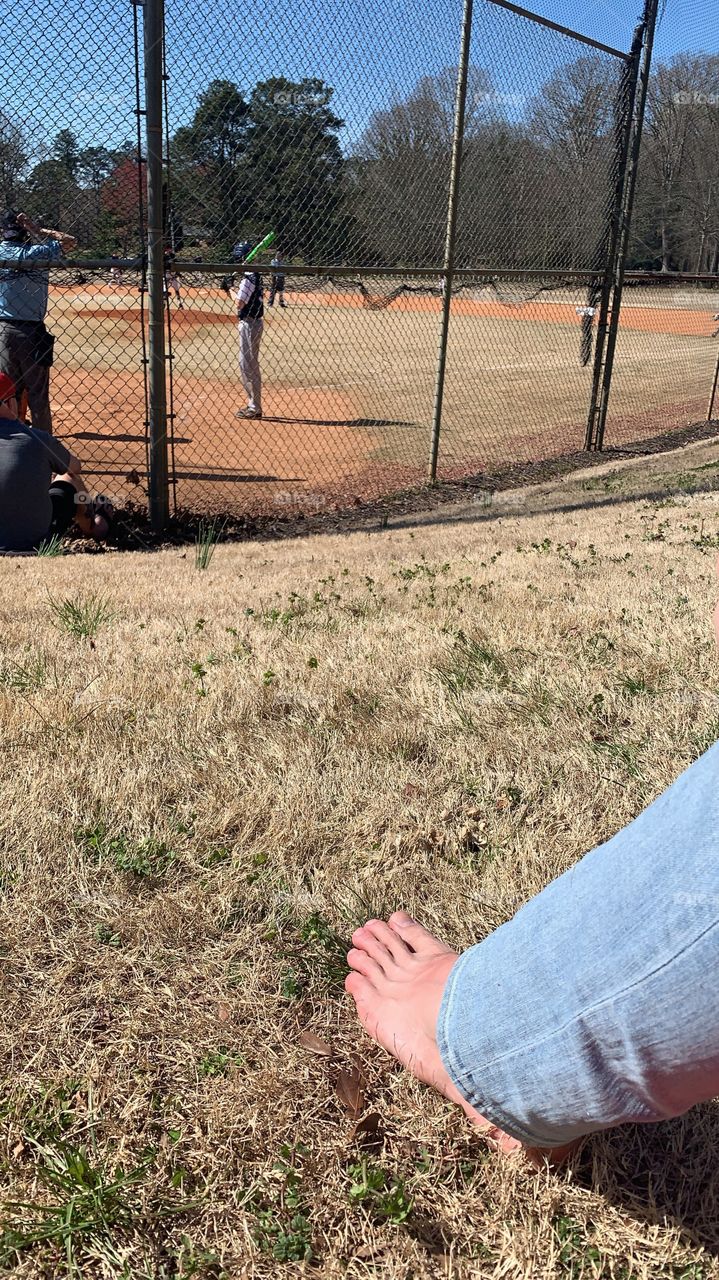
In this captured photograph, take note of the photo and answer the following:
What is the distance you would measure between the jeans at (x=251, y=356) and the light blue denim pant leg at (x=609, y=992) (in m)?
9.91

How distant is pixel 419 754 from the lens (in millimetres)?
2857

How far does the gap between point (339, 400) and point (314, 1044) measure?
41.2ft

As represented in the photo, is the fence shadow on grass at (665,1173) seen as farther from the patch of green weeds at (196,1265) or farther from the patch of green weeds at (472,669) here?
the patch of green weeds at (472,669)

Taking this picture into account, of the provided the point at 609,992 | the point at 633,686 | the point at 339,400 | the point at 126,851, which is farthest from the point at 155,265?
the point at 339,400

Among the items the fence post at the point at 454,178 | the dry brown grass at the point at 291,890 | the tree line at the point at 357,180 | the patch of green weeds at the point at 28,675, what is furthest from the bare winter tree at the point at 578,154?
the patch of green weeds at the point at 28,675

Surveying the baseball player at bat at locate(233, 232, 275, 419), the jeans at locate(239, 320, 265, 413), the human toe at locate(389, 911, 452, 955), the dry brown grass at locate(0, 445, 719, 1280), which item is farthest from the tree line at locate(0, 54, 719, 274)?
the human toe at locate(389, 911, 452, 955)

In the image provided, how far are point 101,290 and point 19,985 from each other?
612cm

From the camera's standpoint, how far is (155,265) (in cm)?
659

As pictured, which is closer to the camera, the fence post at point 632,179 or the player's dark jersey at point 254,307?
the fence post at point 632,179

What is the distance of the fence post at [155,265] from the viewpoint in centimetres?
617

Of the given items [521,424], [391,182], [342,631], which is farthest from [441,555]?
[521,424]

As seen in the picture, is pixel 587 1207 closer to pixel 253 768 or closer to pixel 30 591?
pixel 253 768

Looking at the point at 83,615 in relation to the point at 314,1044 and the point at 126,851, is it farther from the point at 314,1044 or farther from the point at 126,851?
the point at 314,1044

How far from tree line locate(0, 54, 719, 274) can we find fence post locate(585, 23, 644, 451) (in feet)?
0.26
